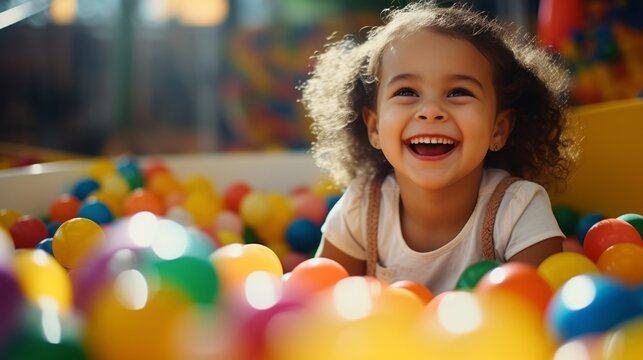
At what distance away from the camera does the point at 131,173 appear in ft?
6.94

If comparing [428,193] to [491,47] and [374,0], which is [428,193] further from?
[374,0]

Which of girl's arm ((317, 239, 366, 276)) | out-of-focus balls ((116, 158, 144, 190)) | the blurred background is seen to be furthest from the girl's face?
the blurred background

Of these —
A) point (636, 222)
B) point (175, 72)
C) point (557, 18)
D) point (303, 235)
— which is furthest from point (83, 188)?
point (175, 72)

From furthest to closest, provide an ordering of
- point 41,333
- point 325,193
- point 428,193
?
point 325,193, point 428,193, point 41,333

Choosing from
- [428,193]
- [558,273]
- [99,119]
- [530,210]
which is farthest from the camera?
[99,119]

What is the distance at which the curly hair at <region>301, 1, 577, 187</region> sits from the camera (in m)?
1.30

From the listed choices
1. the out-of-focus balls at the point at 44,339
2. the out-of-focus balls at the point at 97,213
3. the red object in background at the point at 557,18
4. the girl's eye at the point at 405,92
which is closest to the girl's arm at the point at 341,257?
the girl's eye at the point at 405,92

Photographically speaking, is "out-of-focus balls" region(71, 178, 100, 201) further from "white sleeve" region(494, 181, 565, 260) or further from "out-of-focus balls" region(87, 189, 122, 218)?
"white sleeve" region(494, 181, 565, 260)

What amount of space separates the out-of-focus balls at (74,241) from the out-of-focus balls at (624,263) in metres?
0.74

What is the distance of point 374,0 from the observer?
4707 millimetres

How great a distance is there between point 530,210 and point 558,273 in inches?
12.1

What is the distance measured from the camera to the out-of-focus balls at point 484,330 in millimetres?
541

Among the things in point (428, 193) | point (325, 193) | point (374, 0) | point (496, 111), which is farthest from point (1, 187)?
point (374, 0)

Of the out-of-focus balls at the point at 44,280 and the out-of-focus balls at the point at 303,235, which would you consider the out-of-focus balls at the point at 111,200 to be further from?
the out-of-focus balls at the point at 44,280
